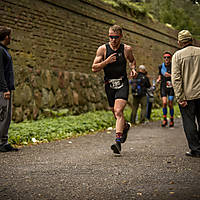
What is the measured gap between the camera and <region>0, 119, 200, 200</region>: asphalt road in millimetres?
3072

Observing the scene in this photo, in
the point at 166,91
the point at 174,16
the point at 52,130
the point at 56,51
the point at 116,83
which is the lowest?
the point at 52,130

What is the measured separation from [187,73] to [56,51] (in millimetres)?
7625

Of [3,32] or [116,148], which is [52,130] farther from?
[116,148]

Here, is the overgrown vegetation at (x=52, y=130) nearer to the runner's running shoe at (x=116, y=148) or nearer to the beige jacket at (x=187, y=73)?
the runner's running shoe at (x=116, y=148)

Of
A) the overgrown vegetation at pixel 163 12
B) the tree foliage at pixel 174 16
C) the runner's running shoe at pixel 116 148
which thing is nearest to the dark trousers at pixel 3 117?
the runner's running shoe at pixel 116 148

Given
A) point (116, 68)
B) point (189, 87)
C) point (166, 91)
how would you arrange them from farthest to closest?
point (166, 91)
point (116, 68)
point (189, 87)

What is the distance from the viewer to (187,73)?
205 inches

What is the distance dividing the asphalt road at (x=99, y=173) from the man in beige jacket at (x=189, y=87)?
1.16ft

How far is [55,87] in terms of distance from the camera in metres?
11.7

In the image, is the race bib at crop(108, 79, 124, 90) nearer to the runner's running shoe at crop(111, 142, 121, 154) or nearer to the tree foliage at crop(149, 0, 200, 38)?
the runner's running shoe at crop(111, 142, 121, 154)

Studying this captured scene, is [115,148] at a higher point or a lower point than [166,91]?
lower

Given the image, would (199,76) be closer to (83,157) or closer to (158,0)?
(83,157)

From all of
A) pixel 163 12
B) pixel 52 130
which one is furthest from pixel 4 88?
pixel 163 12

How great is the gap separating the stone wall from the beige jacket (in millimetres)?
6154
